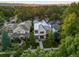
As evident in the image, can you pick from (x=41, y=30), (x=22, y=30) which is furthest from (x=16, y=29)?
(x=41, y=30)

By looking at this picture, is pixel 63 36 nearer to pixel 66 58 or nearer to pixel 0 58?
pixel 66 58

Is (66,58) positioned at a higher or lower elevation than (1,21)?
lower

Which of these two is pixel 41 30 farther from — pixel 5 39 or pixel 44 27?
pixel 5 39

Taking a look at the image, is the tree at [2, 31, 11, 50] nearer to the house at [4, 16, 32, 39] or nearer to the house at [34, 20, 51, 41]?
the house at [4, 16, 32, 39]

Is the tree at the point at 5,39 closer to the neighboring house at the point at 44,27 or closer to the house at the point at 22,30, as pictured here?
the house at the point at 22,30

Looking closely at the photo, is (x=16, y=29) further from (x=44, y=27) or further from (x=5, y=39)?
(x=44, y=27)

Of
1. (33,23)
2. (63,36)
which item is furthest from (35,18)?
(63,36)

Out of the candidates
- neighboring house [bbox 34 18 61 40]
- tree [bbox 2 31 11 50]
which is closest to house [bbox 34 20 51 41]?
neighboring house [bbox 34 18 61 40]

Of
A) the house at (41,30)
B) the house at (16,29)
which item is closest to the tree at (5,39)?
the house at (16,29)
